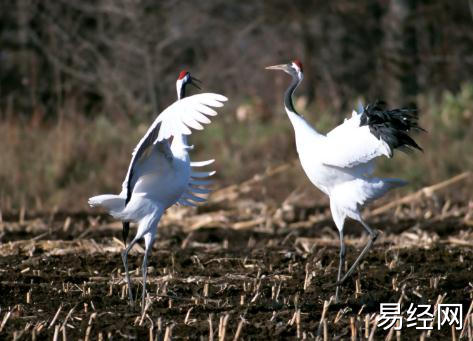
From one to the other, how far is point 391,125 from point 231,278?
4.78ft

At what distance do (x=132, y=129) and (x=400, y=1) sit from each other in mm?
5145

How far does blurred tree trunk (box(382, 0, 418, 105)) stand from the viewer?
1639 cm

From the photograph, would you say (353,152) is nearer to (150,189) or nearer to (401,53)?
(150,189)

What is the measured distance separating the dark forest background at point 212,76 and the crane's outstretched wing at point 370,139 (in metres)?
5.67

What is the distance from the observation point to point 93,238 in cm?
849

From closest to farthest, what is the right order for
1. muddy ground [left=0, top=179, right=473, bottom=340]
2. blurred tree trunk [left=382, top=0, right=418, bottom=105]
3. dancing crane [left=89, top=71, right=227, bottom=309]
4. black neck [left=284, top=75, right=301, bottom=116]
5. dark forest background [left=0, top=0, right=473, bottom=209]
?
muddy ground [left=0, top=179, right=473, bottom=340]
dancing crane [left=89, top=71, right=227, bottom=309]
black neck [left=284, top=75, right=301, bottom=116]
dark forest background [left=0, top=0, right=473, bottom=209]
blurred tree trunk [left=382, top=0, right=418, bottom=105]

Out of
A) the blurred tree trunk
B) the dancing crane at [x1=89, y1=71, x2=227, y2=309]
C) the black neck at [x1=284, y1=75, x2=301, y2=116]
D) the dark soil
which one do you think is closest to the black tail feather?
the black neck at [x1=284, y1=75, x2=301, y2=116]

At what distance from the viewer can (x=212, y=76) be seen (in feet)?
54.2

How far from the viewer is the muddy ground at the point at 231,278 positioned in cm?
502

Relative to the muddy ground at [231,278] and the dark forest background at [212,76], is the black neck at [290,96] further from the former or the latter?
the dark forest background at [212,76]

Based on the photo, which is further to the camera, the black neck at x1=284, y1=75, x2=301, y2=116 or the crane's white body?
the black neck at x1=284, y1=75, x2=301, y2=116

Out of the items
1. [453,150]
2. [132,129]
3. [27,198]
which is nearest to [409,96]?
[453,150]

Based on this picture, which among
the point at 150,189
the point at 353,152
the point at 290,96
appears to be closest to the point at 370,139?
the point at 353,152

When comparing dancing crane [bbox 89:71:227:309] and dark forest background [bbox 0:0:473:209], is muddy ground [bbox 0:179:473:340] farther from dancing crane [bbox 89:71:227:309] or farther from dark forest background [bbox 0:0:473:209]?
dark forest background [bbox 0:0:473:209]
